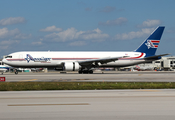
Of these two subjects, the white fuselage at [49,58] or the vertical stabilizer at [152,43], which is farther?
the vertical stabilizer at [152,43]

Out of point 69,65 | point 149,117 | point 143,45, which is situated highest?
point 143,45

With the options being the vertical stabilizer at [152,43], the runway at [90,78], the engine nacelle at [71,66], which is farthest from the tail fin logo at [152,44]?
the engine nacelle at [71,66]

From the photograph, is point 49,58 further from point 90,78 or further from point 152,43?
point 152,43

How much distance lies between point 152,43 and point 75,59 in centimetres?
1751

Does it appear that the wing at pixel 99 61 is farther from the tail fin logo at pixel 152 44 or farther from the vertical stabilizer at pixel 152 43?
the tail fin logo at pixel 152 44

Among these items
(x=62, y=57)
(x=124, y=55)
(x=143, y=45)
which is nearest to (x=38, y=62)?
(x=62, y=57)

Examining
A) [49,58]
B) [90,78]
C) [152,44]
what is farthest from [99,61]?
[90,78]

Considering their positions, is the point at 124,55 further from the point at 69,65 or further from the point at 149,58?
the point at 69,65

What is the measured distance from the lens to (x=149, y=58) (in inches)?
1981

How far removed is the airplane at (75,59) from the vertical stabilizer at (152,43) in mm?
324

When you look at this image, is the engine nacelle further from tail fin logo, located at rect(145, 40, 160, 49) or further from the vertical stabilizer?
tail fin logo, located at rect(145, 40, 160, 49)

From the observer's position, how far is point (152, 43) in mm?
52250

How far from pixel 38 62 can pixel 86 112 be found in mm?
38894

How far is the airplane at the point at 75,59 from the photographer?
46.3 m
